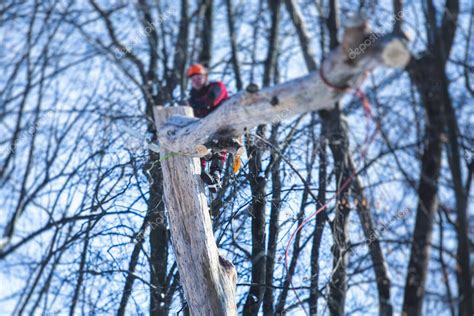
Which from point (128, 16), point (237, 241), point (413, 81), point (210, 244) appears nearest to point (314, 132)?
point (413, 81)

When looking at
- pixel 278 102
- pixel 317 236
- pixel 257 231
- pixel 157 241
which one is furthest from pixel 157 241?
pixel 278 102

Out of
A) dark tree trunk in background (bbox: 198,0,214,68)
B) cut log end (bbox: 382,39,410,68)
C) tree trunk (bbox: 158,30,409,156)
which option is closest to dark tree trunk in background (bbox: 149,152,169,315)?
tree trunk (bbox: 158,30,409,156)

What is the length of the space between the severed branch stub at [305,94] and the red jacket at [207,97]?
2.11 m

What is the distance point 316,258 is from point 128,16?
23.0 ft

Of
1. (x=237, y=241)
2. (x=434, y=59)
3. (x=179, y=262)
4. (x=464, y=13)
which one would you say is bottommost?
(x=179, y=262)

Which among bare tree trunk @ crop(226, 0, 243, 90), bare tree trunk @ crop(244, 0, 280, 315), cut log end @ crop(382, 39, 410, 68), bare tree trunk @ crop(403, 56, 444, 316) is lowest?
cut log end @ crop(382, 39, 410, 68)

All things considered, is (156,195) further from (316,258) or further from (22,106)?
(22,106)

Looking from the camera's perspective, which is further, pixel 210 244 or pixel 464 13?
pixel 464 13

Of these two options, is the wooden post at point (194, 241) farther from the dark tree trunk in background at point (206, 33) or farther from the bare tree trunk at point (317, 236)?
the dark tree trunk in background at point (206, 33)

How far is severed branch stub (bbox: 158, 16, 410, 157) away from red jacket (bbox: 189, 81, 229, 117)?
2.11 m

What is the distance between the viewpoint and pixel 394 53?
5.98 m

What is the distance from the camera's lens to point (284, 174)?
1018 centimetres

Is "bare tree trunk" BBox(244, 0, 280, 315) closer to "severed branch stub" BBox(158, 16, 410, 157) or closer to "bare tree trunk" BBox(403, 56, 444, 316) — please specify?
"severed branch stub" BBox(158, 16, 410, 157)

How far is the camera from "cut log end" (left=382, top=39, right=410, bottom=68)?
5949mm
